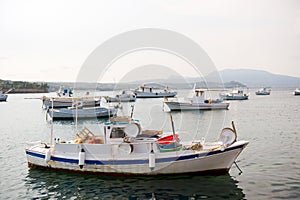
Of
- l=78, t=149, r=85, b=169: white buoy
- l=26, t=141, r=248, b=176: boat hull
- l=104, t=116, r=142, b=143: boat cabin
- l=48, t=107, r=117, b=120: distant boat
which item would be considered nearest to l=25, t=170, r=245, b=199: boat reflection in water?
l=26, t=141, r=248, b=176: boat hull

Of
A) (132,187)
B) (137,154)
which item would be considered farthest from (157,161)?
(132,187)

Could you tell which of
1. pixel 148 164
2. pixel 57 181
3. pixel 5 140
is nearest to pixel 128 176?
pixel 148 164

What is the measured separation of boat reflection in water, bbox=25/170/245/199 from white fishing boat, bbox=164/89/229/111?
43.6 metres

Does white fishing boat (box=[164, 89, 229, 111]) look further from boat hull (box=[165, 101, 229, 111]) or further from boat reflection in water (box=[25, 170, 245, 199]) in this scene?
boat reflection in water (box=[25, 170, 245, 199])

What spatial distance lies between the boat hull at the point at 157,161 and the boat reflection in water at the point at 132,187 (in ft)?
1.33

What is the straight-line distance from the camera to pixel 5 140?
2952 centimetres

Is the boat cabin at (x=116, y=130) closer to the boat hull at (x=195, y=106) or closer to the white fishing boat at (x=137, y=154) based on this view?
the white fishing boat at (x=137, y=154)

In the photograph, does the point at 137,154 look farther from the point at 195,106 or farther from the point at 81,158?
the point at 195,106

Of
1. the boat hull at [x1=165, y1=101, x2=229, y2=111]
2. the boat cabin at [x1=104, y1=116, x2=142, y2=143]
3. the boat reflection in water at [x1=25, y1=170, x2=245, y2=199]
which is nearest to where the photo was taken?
the boat reflection in water at [x1=25, y1=170, x2=245, y2=199]

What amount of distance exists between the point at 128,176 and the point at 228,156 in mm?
6022

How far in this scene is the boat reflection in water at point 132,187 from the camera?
13.6m

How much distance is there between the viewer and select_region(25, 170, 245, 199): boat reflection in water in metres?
13.6

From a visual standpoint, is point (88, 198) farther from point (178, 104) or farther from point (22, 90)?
point (22, 90)

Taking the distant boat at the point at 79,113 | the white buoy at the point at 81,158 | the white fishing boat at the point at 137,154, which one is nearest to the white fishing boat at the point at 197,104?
the distant boat at the point at 79,113
